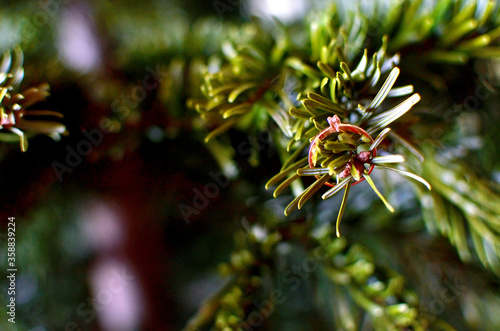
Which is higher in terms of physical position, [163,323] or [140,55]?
[140,55]

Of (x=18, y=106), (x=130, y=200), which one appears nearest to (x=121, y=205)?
(x=130, y=200)

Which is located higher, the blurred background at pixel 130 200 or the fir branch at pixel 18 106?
the fir branch at pixel 18 106

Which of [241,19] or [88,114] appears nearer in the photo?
[88,114]

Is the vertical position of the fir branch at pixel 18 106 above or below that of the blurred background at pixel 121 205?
above

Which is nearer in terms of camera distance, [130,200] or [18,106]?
[18,106]

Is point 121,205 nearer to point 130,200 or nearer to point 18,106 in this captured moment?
point 130,200

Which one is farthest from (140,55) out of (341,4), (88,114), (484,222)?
(484,222)

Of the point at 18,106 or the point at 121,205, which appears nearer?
the point at 18,106

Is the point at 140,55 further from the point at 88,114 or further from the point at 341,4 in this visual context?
the point at 341,4
